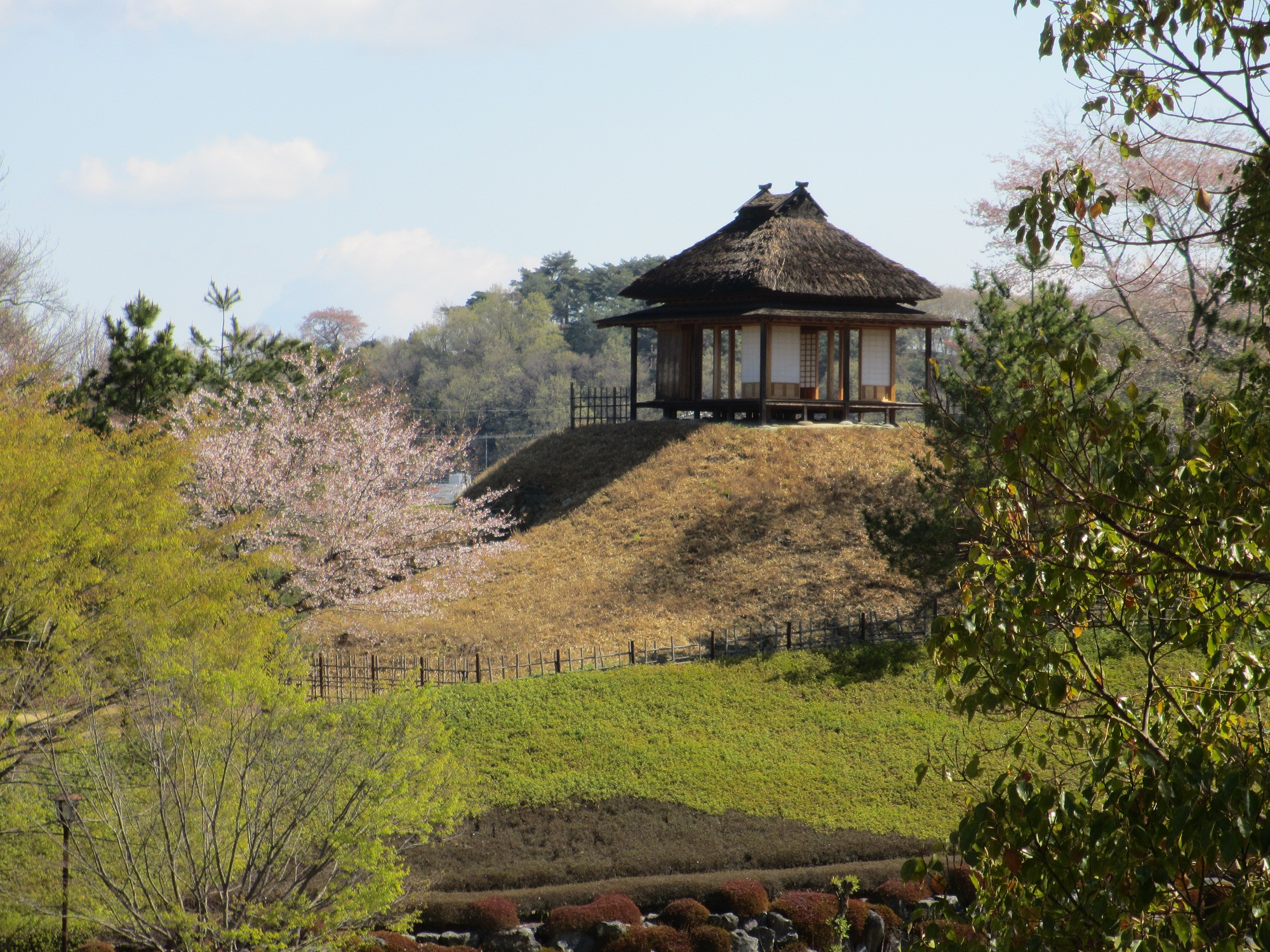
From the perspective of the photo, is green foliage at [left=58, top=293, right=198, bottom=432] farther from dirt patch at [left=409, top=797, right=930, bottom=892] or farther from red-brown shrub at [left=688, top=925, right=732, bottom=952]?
red-brown shrub at [left=688, top=925, right=732, bottom=952]

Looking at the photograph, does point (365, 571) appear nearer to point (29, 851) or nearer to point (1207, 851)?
point (29, 851)

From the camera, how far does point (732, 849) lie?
13.0 meters

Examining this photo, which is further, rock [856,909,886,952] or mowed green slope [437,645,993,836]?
mowed green slope [437,645,993,836]

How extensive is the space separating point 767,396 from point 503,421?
3258 centimetres

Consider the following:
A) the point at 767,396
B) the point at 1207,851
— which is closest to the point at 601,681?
the point at 767,396

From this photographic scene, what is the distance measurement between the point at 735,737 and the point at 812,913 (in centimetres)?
502

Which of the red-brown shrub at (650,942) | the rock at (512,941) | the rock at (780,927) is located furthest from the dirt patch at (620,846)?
the red-brown shrub at (650,942)

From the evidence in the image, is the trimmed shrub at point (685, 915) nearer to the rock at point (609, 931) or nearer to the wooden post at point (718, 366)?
the rock at point (609, 931)

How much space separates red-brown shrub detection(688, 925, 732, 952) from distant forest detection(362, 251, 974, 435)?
1684 inches

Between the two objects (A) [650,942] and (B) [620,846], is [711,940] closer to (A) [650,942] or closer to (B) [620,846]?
(A) [650,942]

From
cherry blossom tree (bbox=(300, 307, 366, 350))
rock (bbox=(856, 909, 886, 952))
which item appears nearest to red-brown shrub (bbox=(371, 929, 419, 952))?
rock (bbox=(856, 909, 886, 952))

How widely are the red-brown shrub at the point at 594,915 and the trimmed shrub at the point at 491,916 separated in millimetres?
438

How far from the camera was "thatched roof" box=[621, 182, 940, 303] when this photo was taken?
29625 mm

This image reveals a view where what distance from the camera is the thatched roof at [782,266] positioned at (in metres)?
29.6
